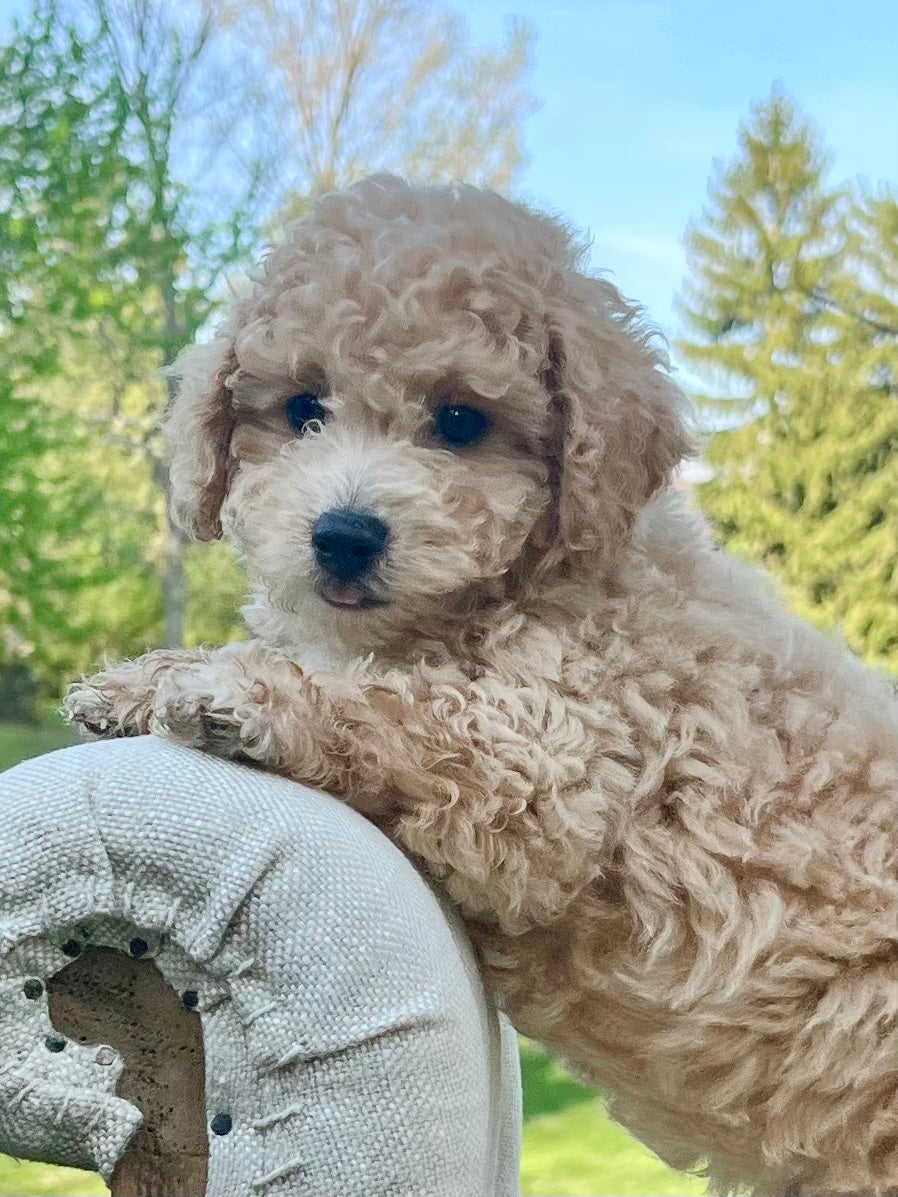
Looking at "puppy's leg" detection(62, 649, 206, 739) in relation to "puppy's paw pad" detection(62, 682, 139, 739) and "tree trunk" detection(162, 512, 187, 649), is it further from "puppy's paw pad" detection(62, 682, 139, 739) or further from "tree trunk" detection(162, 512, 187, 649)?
"tree trunk" detection(162, 512, 187, 649)

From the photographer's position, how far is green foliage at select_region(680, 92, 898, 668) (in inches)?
137

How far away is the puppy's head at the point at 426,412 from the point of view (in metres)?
1.25

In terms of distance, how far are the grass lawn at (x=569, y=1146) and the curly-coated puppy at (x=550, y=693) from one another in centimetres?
155

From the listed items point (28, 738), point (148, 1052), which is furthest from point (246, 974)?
point (28, 738)

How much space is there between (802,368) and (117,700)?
2.79 m

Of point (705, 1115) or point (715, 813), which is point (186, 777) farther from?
point (705, 1115)

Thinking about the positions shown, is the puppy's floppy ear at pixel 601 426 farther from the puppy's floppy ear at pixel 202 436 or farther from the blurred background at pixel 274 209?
the blurred background at pixel 274 209

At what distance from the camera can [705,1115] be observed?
A: 4.09 feet

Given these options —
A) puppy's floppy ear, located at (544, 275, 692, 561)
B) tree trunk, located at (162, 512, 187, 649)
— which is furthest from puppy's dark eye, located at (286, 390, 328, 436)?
tree trunk, located at (162, 512, 187, 649)

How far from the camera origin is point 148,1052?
1065 mm

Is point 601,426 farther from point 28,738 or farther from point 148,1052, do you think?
→ point 28,738

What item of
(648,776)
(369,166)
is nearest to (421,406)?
(648,776)

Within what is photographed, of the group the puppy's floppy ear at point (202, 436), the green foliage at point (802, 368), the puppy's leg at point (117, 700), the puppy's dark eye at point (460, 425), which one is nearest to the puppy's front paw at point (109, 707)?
the puppy's leg at point (117, 700)

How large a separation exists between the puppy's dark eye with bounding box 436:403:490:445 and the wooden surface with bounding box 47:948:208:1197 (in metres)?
0.62
